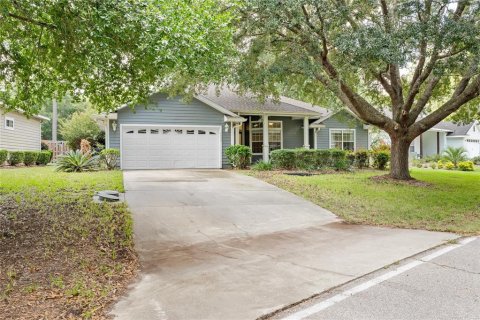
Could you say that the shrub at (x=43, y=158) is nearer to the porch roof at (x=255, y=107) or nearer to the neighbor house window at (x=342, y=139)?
the porch roof at (x=255, y=107)

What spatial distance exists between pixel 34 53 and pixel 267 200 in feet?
20.7

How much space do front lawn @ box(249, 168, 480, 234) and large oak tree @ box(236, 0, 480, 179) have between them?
6.35ft

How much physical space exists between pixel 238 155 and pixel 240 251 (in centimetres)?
1162

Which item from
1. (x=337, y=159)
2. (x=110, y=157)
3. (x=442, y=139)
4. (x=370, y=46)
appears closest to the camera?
(x=370, y=46)

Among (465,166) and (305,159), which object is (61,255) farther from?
(465,166)

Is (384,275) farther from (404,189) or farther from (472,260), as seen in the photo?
(404,189)

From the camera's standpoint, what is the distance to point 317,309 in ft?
11.6

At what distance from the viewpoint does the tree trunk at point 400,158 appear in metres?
13.6

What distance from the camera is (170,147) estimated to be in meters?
17.5

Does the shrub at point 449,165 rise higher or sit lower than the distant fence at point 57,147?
lower

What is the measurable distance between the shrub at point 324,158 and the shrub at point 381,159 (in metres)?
3.01

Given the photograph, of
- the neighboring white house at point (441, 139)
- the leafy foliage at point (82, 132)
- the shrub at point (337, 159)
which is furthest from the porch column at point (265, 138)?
the neighboring white house at point (441, 139)

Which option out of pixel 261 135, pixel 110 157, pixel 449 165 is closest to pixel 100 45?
pixel 110 157

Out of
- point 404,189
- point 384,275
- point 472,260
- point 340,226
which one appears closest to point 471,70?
point 404,189
